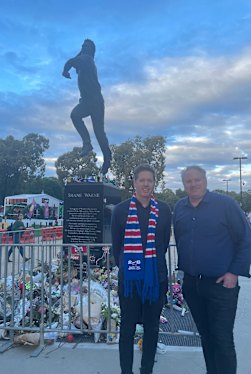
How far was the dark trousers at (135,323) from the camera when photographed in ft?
9.55

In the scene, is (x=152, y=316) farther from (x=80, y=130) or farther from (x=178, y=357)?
(x=80, y=130)

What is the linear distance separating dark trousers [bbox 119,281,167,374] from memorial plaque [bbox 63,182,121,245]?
3.46 metres

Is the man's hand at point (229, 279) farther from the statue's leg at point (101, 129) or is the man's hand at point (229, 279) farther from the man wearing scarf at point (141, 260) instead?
the statue's leg at point (101, 129)

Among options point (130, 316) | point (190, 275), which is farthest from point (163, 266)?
point (130, 316)

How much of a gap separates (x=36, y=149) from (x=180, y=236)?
56511 millimetres

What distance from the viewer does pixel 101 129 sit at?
7656 millimetres

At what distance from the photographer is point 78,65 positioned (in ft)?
23.5

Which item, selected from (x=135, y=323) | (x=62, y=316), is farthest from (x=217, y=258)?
(x=62, y=316)

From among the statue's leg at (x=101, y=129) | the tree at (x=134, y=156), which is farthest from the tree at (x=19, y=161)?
the statue's leg at (x=101, y=129)

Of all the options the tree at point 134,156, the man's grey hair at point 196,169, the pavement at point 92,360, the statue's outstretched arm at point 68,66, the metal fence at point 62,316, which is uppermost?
the tree at point 134,156

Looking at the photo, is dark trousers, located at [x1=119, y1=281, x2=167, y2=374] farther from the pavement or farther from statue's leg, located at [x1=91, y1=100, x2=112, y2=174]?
statue's leg, located at [x1=91, y1=100, x2=112, y2=174]

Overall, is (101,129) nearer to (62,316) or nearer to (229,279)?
(62,316)

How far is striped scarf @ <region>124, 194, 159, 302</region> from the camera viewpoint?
2.84 meters

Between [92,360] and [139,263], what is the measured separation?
1.40m
